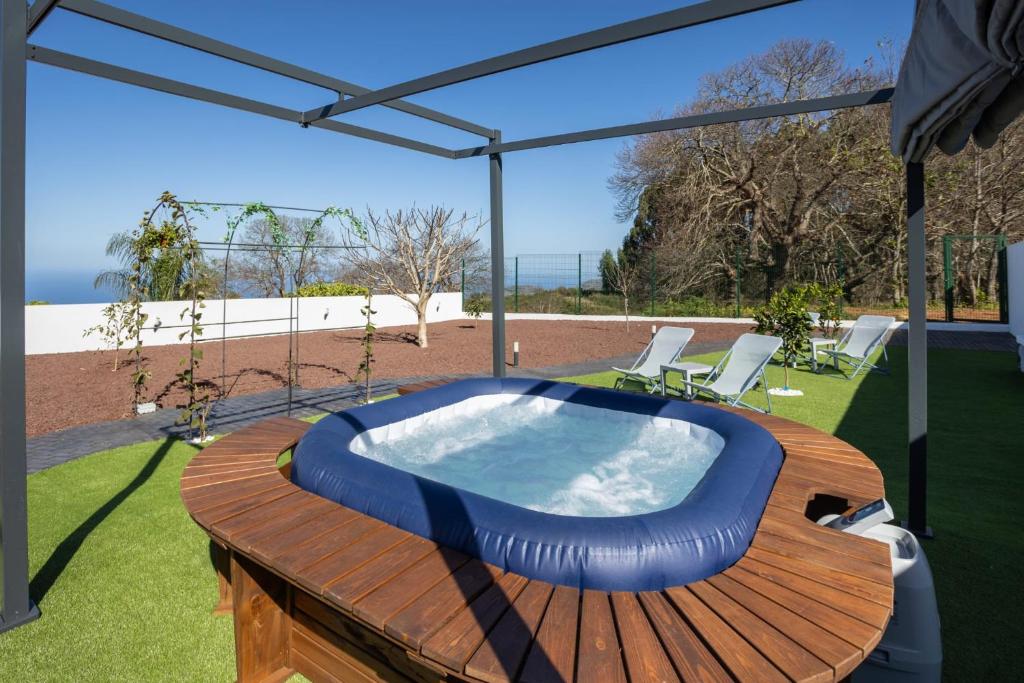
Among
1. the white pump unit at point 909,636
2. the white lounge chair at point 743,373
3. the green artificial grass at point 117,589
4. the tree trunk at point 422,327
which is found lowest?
the green artificial grass at point 117,589

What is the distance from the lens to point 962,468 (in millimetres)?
4492

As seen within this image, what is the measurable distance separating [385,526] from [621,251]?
984 inches

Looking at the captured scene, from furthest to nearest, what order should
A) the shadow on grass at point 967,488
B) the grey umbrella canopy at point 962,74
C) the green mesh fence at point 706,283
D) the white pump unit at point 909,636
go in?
the green mesh fence at point 706,283
the shadow on grass at point 967,488
the white pump unit at point 909,636
the grey umbrella canopy at point 962,74

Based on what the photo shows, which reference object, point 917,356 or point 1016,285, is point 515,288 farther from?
point 917,356

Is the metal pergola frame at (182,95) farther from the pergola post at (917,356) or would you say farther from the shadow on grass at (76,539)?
the shadow on grass at (76,539)

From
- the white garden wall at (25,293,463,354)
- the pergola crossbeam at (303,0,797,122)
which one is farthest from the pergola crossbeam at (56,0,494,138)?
the white garden wall at (25,293,463,354)

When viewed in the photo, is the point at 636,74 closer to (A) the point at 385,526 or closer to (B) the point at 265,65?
(B) the point at 265,65

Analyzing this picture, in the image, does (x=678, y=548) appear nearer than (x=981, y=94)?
No

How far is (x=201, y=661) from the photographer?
7.92 feet

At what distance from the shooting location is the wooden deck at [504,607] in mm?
1544

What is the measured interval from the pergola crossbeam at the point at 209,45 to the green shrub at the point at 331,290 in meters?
15.3

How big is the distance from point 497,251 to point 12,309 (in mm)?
3941

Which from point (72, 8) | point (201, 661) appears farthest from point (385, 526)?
point (72, 8)

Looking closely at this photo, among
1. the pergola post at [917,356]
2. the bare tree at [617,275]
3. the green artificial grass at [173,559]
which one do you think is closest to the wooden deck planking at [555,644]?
the green artificial grass at [173,559]
